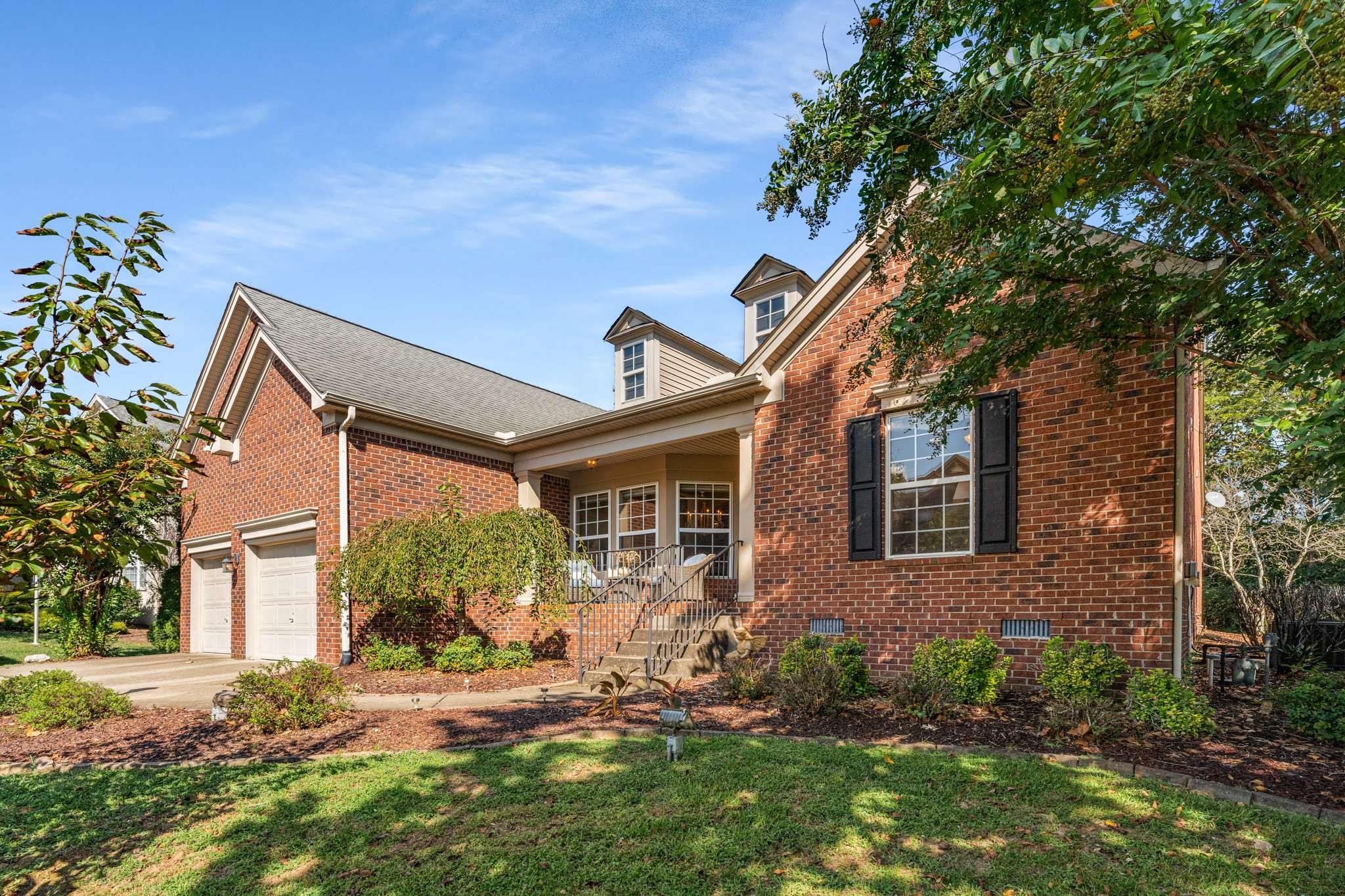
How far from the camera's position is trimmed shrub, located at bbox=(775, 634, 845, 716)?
7.31 metres

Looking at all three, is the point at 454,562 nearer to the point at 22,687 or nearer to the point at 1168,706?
the point at 22,687

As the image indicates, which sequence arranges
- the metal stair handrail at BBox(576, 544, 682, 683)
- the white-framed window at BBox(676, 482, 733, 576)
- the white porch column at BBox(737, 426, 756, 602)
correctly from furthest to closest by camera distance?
the white-framed window at BBox(676, 482, 733, 576) < the metal stair handrail at BBox(576, 544, 682, 683) < the white porch column at BBox(737, 426, 756, 602)

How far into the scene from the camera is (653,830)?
4422mm

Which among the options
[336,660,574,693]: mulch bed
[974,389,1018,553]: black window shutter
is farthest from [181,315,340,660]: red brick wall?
[974,389,1018,553]: black window shutter

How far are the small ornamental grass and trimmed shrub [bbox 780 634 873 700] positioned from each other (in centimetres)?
715

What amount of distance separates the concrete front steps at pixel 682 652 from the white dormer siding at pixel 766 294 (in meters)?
6.71

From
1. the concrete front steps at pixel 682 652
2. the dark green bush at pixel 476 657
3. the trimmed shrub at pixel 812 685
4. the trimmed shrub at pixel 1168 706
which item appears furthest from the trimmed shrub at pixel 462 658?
the trimmed shrub at pixel 1168 706

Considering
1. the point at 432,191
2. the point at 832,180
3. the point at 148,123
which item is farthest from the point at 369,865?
the point at 432,191

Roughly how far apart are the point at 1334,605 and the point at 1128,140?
441 inches

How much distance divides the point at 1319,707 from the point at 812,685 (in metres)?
4.18

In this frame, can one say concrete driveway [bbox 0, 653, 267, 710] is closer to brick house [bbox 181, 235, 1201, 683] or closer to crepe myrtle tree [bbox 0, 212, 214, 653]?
brick house [bbox 181, 235, 1201, 683]

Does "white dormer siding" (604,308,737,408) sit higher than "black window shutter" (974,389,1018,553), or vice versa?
"white dormer siding" (604,308,737,408)

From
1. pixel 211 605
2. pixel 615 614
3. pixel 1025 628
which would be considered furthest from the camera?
pixel 211 605

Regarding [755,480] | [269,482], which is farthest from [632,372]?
[269,482]
